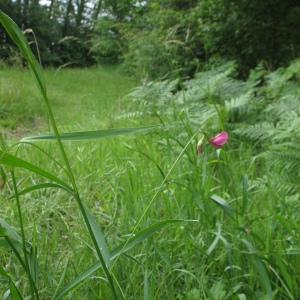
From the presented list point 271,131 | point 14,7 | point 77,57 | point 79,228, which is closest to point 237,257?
point 79,228

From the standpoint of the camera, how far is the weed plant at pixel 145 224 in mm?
639

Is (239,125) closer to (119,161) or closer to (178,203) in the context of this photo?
(119,161)

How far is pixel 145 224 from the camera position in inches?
47.0

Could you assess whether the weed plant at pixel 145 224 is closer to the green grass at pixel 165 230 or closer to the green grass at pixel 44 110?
the green grass at pixel 165 230

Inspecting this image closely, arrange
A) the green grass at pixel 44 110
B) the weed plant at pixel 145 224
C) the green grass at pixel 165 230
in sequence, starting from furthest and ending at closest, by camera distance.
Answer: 1. the green grass at pixel 44 110
2. the green grass at pixel 165 230
3. the weed plant at pixel 145 224

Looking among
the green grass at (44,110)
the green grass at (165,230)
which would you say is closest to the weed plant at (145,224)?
the green grass at (165,230)

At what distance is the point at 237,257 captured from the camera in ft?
3.61

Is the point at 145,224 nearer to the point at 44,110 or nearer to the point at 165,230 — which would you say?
the point at 165,230

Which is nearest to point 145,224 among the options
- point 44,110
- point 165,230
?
point 165,230

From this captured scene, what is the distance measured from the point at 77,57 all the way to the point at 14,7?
10.4 feet

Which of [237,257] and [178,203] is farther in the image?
[178,203]

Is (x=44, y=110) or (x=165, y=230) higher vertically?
(x=165, y=230)

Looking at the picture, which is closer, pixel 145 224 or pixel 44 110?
pixel 145 224

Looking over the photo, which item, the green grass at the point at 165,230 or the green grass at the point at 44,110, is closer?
the green grass at the point at 165,230
